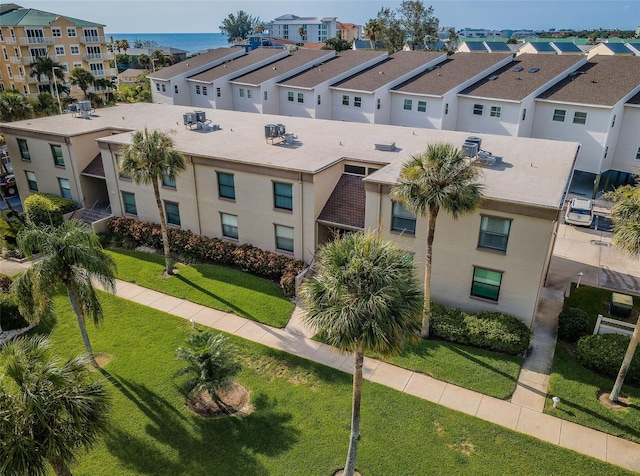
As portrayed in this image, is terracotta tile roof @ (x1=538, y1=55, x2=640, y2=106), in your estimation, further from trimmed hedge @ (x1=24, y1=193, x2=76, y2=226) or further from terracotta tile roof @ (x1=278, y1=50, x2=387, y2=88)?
trimmed hedge @ (x1=24, y1=193, x2=76, y2=226)

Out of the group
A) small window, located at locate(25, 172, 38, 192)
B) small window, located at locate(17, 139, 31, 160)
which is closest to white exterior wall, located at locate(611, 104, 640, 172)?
small window, located at locate(17, 139, 31, 160)

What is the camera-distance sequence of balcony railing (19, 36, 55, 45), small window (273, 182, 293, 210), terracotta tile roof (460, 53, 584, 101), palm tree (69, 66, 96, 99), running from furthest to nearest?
balcony railing (19, 36, 55, 45)
palm tree (69, 66, 96, 99)
terracotta tile roof (460, 53, 584, 101)
small window (273, 182, 293, 210)

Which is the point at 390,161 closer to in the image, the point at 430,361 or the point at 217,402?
the point at 430,361

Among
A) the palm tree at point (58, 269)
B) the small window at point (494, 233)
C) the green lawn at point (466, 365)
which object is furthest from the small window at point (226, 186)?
the small window at point (494, 233)

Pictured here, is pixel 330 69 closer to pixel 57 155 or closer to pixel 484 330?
pixel 57 155

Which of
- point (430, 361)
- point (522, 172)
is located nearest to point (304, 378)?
point (430, 361)

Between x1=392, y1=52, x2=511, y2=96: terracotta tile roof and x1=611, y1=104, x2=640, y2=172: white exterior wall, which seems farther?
x1=392, y1=52, x2=511, y2=96: terracotta tile roof
